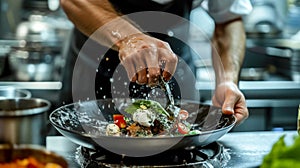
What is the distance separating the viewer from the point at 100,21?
161 centimetres

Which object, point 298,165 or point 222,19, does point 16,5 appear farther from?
point 298,165

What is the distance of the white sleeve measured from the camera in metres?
2.13

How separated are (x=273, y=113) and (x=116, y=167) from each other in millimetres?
1835

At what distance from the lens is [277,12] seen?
3.53m

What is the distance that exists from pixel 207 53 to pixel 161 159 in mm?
2015

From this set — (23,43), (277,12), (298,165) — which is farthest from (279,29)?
(298,165)

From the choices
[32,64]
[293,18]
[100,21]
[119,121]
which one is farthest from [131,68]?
[293,18]

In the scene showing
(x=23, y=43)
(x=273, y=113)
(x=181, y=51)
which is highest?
(x=181, y=51)

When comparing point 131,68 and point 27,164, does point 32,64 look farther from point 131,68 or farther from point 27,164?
point 27,164

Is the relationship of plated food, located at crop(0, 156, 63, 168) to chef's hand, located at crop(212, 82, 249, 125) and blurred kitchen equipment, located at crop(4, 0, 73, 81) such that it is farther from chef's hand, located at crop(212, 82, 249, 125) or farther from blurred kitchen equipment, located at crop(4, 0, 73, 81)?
blurred kitchen equipment, located at crop(4, 0, 73, 81)

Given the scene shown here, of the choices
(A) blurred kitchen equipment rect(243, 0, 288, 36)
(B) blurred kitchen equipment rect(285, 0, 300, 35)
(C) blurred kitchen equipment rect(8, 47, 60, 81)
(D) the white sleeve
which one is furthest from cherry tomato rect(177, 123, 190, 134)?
(B) blurred kitchen equipment rect(285, 0, 300, 35)

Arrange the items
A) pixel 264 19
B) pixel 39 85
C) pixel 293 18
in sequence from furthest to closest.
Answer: pixel 293 18
pixel 264 19
pixel 39 85

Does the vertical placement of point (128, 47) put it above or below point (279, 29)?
above

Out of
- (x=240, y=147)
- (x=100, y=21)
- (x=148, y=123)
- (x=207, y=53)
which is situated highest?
(x=100, y=21)
